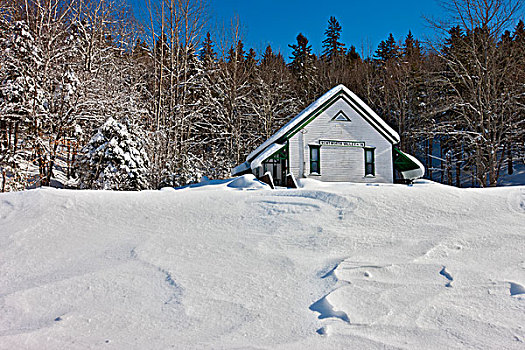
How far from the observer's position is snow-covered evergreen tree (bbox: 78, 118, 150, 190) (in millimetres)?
17719

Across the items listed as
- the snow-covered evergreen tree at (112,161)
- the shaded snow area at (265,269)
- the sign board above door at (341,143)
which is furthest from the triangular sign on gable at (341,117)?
the shaded snow area at (265,269)

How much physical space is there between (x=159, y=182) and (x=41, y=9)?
33.4ft

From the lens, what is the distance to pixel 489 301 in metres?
3.53

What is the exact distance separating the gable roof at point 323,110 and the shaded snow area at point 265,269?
12.8 metres

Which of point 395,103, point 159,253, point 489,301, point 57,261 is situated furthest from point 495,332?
point 395,103

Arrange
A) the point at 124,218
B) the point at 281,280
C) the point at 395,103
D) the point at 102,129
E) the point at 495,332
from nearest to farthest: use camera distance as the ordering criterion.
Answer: the point at 495,332 < the point at 281,280 < the point at 124,218 < the point at 102,129 < the point at 395,103

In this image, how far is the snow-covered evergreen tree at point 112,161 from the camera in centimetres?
1772

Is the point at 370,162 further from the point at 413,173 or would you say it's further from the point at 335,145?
the point at 413,173

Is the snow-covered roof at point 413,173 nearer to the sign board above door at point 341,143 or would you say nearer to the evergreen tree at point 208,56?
the sign board above door at point 341,143

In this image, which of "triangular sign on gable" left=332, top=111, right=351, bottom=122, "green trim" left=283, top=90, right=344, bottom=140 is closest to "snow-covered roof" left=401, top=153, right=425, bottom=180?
"triangular sign on gable" left=332, top=111, right=351, bottom=122

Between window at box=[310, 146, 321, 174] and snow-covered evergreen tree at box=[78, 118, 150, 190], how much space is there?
8.58 metres

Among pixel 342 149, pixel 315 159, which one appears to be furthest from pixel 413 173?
pixel 315 159

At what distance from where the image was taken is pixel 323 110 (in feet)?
64.7

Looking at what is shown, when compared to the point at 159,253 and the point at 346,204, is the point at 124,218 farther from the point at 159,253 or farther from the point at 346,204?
the point at 346,204
